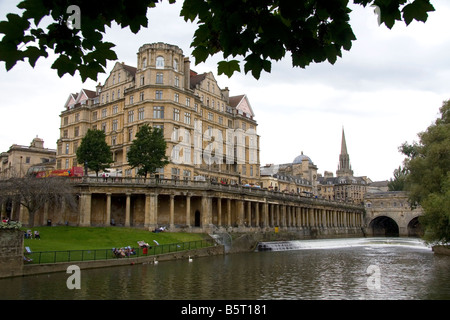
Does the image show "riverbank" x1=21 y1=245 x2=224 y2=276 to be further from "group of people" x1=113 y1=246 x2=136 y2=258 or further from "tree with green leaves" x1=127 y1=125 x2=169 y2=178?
"tree with green leaves" x1=127 y1=125 x2=169 y2=178

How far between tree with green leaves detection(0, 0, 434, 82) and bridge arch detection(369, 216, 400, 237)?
121 m

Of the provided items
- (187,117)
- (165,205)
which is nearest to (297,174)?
(187,117)

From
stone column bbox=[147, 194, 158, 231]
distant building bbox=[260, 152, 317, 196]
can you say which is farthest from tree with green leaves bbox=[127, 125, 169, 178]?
distant building bbox=[260, 152, 317, 196]

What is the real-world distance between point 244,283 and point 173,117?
1748 inches

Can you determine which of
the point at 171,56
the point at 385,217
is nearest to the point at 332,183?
the point at 385,217

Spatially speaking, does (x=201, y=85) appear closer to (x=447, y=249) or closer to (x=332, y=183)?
(x=447, y=249)

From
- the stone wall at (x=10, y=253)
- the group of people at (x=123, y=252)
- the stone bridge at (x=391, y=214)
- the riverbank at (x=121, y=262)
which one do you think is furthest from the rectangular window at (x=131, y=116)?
the stone bridge at (x=391, y=214)

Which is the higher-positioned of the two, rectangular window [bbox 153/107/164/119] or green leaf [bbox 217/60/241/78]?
rectangular window [bbox 153/107/164/119]

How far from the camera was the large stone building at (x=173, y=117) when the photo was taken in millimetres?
65688

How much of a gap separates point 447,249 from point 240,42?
4717cm

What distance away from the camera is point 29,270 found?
90.5 feet

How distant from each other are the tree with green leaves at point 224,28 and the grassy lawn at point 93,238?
3243cm

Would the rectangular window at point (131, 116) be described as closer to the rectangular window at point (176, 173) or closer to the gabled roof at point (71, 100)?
the rectangular window at point (176, 173)

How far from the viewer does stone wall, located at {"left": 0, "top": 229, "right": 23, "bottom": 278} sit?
86.1 ft
